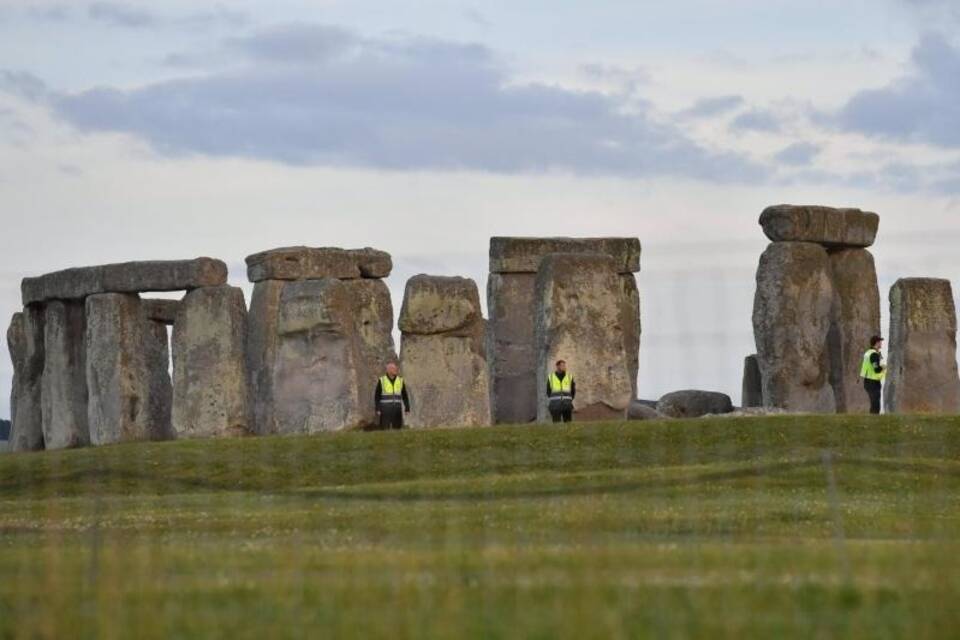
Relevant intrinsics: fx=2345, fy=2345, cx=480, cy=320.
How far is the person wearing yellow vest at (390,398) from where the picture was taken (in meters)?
39.6

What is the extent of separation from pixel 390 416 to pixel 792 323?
337 inches

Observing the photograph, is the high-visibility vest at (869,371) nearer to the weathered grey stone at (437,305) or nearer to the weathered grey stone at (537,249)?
the weathered grey stone at (537,249)

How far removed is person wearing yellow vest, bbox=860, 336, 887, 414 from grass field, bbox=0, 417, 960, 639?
19.4 feet

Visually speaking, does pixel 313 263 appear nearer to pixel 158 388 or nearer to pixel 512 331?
pixel 512 331

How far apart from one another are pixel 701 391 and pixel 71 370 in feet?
44.8

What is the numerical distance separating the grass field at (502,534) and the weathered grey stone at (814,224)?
9.65 m

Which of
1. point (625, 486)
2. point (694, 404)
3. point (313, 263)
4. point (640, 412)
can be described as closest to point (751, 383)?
point (694, 404)

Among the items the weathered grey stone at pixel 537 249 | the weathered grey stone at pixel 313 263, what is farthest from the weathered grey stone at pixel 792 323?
the weathered grey stone at pixel 313 263

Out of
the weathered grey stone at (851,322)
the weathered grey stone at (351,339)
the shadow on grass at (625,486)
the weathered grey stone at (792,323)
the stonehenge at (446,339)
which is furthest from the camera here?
the weathered grey stone at (351,339)

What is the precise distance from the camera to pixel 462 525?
2370 centimetres

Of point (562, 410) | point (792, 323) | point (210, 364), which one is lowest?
point (562, 410)

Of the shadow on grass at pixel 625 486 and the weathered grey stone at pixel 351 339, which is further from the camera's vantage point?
the weathered grey stone at pixel 351 339

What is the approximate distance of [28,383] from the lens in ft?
174

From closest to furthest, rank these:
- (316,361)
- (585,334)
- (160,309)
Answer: (585,334), (316,361), (160,309)
